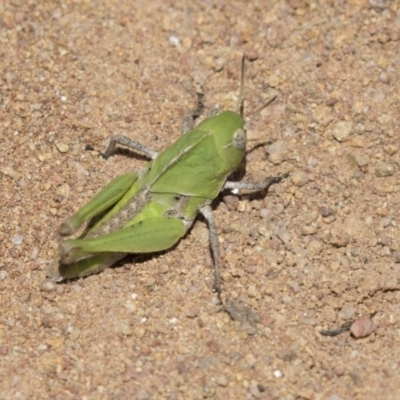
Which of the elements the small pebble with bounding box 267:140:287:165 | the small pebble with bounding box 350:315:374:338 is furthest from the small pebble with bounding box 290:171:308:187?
the small pebble with bounding box 350:315:374:338

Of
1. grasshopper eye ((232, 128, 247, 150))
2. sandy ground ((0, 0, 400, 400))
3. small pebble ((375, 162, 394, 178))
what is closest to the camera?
sandy ground ((0, 0, 400, 400))

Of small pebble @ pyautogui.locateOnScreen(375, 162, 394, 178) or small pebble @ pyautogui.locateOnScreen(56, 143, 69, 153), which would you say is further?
small pebble @ pyautogui.locateOnScreen(56, 143, 69, 153)

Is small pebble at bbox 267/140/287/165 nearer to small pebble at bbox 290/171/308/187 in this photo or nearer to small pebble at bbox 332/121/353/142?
small pebble at bbox 290/171/308/187

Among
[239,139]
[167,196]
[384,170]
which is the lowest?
[384,170]

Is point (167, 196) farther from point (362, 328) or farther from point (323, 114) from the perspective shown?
point (362, 328)

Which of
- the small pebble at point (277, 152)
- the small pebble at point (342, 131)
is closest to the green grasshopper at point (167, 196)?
the small pebble at point (277, 152)

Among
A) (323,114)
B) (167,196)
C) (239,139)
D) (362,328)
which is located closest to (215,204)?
(167,196)

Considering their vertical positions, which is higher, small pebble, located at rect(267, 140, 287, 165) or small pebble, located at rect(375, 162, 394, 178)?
small pebble, located at rect(267, 140, 287, 165)
